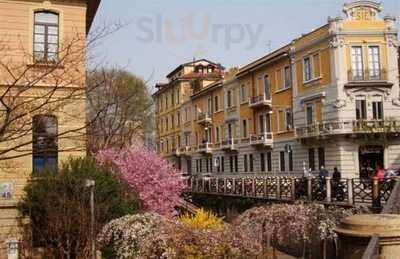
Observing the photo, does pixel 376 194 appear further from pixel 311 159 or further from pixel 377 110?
pixel 311 159

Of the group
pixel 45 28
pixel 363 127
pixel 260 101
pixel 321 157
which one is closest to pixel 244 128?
pixel 260 101

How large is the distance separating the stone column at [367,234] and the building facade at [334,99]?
102 ft

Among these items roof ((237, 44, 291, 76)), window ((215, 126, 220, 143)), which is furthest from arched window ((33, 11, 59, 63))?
window ((215, 126, 220, 143))

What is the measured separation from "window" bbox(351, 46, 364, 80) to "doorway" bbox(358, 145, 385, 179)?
496 cm

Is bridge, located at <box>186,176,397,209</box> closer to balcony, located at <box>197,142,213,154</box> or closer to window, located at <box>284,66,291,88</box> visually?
window, located at <box>284,66,291,88</box>

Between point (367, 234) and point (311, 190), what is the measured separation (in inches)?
767

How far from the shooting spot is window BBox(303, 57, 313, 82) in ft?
126

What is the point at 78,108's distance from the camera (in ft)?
52.5

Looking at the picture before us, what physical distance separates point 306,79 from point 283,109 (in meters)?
4.22

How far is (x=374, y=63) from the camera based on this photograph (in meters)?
35.9

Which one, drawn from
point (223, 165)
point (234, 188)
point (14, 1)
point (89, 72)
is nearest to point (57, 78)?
point (89, 72)

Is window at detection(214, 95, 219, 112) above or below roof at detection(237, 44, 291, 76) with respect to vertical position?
below

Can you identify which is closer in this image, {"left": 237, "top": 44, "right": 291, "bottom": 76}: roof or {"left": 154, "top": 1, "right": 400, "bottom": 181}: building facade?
{"left": 154, "top": 1, "right": 400, "bottom": 181}: building facade

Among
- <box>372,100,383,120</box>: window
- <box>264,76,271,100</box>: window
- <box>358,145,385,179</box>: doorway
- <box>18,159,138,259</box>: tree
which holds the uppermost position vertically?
<box>264,76,271,100</box>: window
